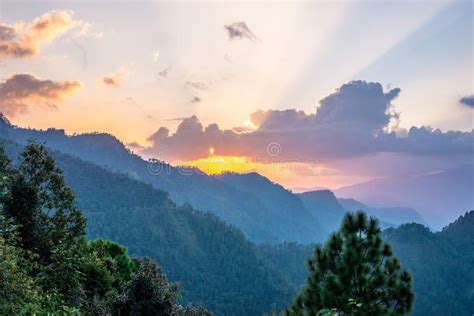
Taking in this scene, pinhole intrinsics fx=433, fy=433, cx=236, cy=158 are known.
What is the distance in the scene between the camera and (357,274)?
53.5ft

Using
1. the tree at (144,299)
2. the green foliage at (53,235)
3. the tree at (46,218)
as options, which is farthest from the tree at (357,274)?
the tree at (46,218)

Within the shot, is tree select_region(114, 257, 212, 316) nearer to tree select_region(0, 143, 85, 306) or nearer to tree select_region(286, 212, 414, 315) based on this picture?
tree select_region(0, 143, 85, 306)

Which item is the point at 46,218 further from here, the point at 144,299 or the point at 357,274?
the point at 357,274

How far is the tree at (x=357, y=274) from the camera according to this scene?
16172 mm

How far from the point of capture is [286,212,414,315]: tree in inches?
637

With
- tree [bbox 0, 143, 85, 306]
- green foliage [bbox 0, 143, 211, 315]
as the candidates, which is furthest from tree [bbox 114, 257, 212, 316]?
tree [bbox 0, 143, 85, 306]

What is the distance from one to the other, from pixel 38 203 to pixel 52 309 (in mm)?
11131

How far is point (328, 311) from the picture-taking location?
275 inches

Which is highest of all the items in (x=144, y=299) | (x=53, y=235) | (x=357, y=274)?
(x=53, y=235)

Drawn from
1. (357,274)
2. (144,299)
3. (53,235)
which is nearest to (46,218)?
(53,235)

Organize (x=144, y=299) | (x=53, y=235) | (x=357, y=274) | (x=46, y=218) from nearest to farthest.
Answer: (x=357, y=274) < (x=144, y=299) < (x=53, y=235) < (x=46, y=218)

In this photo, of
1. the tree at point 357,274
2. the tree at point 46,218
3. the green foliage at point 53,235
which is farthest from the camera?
the tree at point 46,218

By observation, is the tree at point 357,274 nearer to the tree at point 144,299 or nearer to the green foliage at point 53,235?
the tree at point 144,299

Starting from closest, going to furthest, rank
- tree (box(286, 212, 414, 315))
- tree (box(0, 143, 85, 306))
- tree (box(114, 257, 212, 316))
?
tree (box(286, 212, 414, 315))
tree (box(114, 257, 212, 316))
tree (box(0, 143, 85, 306))
